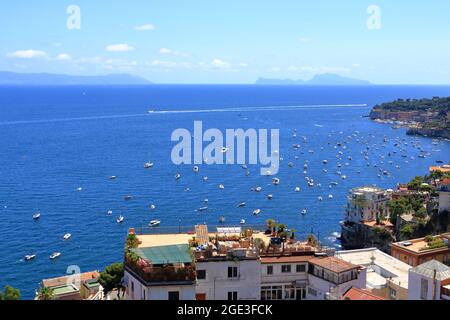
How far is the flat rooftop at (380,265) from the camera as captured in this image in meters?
22.6

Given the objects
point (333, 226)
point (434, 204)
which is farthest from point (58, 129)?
point (434, 204)

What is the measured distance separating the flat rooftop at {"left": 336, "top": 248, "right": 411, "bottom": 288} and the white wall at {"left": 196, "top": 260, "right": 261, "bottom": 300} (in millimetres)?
8187

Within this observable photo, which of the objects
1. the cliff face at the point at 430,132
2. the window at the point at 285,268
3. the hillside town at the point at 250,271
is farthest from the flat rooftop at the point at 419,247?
the cliff face at the point at 430,132

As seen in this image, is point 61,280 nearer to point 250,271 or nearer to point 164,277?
point 250,271

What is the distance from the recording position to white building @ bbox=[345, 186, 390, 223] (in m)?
46.8

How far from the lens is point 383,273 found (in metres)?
24.2

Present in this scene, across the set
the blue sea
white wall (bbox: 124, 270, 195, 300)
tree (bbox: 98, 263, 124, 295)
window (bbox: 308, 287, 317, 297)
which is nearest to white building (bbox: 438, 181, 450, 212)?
the blue sea

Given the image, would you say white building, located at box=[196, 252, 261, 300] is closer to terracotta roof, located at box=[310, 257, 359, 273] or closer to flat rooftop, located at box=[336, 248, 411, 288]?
terracotta roof, located at box=[310, 257, 359, 273]

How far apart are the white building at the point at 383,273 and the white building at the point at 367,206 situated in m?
18.0

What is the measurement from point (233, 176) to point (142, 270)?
5660 centimetres

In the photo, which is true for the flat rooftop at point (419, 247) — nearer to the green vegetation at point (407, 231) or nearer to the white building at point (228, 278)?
the green vegetation at point (407, 231)

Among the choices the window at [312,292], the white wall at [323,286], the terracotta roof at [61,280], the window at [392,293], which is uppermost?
the white wall at [323,286]
